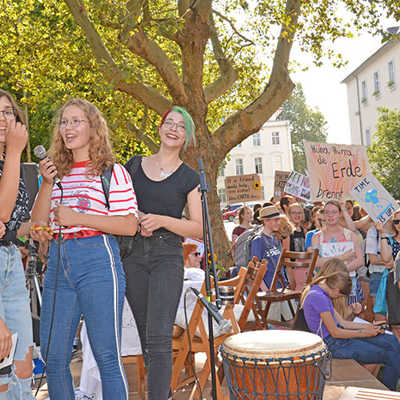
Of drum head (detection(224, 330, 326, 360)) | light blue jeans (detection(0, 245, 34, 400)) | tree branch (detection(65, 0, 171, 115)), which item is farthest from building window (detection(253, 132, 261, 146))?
light blue jeans (detection(0, 245, 34, 400))

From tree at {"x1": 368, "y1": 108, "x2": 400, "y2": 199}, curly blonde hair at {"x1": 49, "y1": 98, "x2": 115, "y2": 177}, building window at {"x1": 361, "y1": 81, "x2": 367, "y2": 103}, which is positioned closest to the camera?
curly blonde hair at {"x1": 49, "y1": 98, "x2": 115, "y2": 177}

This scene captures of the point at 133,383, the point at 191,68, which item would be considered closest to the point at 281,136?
the point at 191,68

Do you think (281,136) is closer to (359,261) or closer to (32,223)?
Answer: (359,261)

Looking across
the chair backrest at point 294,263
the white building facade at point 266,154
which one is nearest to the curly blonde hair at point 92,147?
the chair backrest at point 294,263

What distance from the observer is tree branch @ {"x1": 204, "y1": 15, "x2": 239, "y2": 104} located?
11219mm

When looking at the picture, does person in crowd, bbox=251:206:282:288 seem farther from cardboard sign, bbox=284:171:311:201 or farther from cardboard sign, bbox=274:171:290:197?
cardboard sign, bbox=274:171:290:197

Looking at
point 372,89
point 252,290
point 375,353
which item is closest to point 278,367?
point 252,290

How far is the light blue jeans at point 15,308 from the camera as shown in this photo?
2.49 meters

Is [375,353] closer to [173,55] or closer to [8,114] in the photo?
[8,114]

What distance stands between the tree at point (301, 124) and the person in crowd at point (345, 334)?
63435mm

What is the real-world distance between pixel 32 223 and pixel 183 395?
2.48 m

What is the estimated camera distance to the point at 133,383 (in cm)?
520

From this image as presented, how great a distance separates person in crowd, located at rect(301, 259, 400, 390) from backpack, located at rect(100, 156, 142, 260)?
2703 mm

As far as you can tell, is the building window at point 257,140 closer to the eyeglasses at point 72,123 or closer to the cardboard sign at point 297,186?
the cardboard sign at point 297,186
